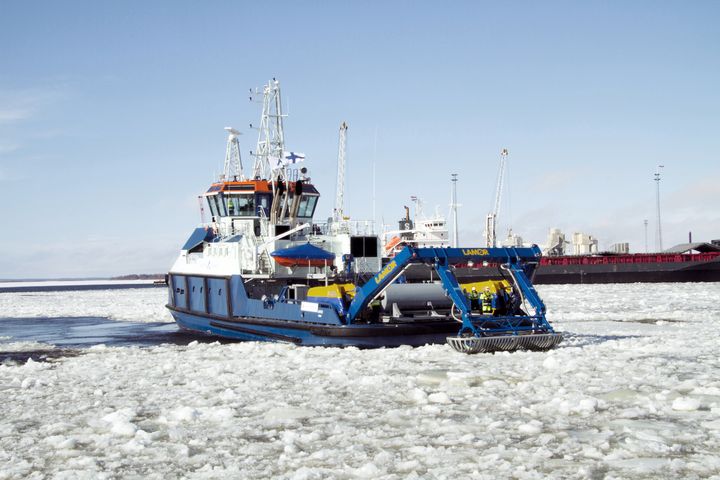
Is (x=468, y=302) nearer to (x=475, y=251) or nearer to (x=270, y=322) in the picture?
(x=475, y=251)

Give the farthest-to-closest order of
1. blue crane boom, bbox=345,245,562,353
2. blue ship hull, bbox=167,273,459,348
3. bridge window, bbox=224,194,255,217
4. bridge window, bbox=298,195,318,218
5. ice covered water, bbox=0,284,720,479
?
bridge window, bbox=298,195,318,218, bridge window, bbox=224,194,255,217, blue ship hull, bbox=167,273,459,348, blue crane boom, bbox=345,245,562,353, ice covered water, bbox=0,284,720,479

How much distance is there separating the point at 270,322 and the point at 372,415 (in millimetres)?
8696

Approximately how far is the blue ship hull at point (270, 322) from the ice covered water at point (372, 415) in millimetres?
503

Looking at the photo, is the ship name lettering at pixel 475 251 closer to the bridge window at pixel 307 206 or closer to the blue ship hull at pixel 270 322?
the blue ship hull at pixel 270 322

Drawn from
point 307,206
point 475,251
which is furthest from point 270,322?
point 307,206

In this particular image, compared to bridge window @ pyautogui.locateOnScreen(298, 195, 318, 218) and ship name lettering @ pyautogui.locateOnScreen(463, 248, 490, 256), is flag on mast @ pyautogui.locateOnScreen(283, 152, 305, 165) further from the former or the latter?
ship name lettering @ pyautogui.locateOnScreen(463, 248, 490, 256)

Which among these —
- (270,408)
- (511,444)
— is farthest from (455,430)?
(270,408)

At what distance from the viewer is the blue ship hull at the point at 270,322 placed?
48.8ft

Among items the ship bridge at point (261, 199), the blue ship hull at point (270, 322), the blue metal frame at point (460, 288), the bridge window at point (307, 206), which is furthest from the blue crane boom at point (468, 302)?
the bridge window at point (307, 206)

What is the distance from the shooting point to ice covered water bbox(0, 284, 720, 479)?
6602 mm

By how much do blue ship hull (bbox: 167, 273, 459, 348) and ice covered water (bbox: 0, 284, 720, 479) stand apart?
19.8 inches

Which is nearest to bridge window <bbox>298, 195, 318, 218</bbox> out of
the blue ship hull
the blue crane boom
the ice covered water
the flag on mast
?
the flag on mast

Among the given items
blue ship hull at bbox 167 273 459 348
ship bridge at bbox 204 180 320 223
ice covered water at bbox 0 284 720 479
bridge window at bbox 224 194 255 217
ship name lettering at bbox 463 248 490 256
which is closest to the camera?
ice covered water at bbox 0 284 720 479

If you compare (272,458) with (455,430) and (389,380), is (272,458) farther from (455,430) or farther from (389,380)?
(389,380)
